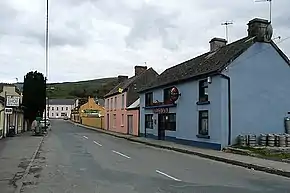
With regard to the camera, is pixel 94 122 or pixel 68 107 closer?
pixel 94 122

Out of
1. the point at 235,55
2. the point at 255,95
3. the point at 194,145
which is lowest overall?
the point at 194,145

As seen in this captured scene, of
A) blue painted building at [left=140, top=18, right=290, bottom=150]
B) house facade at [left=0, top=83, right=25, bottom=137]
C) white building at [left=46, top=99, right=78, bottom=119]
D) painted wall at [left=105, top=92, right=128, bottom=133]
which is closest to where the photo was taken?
blue painted building at [left=140, top=18, right=290, bottom=150]

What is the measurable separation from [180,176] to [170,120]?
20063 millimetres

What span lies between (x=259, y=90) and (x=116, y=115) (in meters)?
33.3

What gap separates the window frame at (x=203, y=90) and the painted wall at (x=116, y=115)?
23.7 m

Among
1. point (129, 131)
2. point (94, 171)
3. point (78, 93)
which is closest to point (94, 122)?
point (129, 131)

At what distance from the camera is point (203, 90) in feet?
90.0

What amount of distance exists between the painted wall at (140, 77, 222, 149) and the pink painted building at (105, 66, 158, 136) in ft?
37.2

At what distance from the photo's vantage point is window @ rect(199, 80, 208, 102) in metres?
27.0

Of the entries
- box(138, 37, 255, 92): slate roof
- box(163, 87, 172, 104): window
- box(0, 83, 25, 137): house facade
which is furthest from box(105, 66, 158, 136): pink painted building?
box(138, 37, 255, 92): slate roof

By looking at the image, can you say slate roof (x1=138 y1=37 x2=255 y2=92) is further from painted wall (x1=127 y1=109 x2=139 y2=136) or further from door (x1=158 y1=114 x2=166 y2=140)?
painted wall (x1=127 y1=109 x2=139 y2=136)

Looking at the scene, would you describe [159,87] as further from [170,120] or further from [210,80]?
[210,80]

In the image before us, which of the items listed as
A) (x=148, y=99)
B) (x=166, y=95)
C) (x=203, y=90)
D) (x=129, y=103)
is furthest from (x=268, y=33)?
(x=129, y=103)

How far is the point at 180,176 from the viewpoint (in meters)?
13.4
